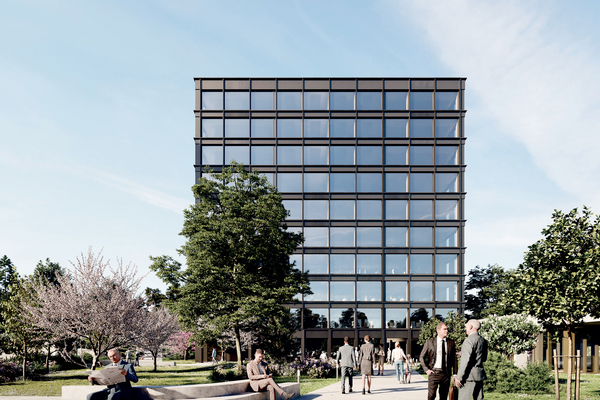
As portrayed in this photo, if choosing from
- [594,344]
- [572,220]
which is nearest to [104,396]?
[572,220]

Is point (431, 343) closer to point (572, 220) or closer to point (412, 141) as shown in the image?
point (572, 220)

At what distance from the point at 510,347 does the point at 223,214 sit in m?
15.4

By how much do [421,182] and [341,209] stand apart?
812 centimetres

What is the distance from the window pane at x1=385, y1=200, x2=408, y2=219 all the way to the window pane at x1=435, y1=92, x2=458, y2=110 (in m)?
10.1

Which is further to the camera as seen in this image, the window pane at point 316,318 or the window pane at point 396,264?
the window pane at point 396,264

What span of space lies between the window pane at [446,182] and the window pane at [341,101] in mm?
10856

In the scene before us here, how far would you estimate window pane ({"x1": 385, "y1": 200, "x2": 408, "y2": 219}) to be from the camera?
46406mm

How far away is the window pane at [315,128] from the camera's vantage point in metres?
47.7

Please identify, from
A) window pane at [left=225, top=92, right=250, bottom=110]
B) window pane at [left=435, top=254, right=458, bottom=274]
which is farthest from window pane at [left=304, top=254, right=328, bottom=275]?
window pane at [left=225, top=92, right=250, bottom=110]

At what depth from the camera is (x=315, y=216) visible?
46438 millimetres

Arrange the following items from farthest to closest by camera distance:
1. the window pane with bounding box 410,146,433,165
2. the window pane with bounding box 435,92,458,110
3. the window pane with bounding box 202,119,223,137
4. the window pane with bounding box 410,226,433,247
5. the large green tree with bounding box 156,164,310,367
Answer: the window pane with bounding box 435,92,458,110 → the window pane with bounding box 202,119,223,137 → the window pane with bounding box 410,146,433,165 → the window pane with bounding box 410,226,433,247 → the large green tree with bounding box 156,164,310,367

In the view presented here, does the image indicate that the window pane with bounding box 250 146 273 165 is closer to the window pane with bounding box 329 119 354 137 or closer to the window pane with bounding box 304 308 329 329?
the window pane with bounding box 329 119 354 137

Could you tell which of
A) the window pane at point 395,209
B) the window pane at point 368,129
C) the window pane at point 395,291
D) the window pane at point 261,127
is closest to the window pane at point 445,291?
the window pane at point 395,291

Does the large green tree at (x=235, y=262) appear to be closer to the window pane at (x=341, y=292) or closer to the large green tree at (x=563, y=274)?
the large green tree at (x=563, y=274)
